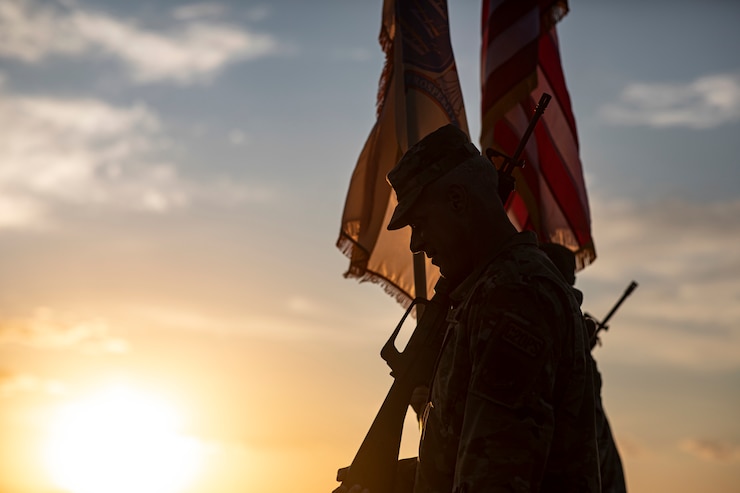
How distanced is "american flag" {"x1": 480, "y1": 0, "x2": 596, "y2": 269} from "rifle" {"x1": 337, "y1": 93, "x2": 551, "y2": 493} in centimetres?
796

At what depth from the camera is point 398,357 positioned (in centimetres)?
408

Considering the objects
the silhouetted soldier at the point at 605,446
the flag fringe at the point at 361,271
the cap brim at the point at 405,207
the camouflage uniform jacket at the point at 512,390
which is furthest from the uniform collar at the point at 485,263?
the flag fringe at the point at 361,271

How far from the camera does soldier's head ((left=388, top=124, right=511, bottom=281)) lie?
329cm

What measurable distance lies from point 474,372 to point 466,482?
1.12 ft

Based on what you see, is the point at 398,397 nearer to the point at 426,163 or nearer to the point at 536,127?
the point at 426,163

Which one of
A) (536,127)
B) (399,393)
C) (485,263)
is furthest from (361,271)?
(485,263)

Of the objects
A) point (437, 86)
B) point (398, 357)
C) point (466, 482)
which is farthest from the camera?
point (437, 86)

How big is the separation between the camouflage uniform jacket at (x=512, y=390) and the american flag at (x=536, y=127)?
8.71 m

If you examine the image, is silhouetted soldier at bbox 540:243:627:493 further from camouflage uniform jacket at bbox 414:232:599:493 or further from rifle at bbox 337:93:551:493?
camouflage uniform jacket at bbox 414:232:599:493

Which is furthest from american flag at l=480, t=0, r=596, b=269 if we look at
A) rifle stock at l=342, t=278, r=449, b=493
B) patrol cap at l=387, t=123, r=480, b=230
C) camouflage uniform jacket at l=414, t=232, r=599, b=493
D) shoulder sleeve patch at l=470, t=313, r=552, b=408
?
shoulder sleeve patch at l=470, t=313, r=552, b=408

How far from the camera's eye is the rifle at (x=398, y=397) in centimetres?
388

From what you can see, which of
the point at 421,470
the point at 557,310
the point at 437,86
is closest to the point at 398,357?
the point at 421,470

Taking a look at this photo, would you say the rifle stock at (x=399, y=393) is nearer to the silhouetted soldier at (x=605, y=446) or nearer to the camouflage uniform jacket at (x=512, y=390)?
the camouflage uniform jacket at (x=512, y=390)

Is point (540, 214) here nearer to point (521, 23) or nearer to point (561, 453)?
point (521, 23)
